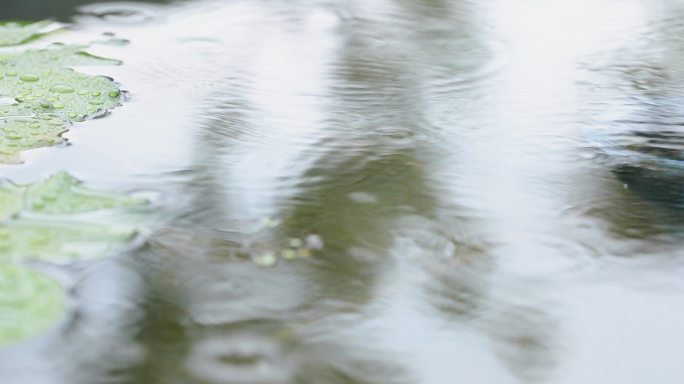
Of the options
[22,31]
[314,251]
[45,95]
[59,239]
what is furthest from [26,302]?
[22,31]

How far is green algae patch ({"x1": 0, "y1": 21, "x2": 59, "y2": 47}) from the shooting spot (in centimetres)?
232

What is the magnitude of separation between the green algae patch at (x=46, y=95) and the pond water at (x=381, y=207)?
6cm

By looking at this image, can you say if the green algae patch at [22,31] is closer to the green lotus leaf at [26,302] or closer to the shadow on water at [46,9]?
the shadow on water at [46,9]

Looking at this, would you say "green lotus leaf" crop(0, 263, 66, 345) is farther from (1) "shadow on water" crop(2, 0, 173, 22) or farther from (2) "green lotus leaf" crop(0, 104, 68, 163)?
(1) "shadow on water" crop(2, 0, 173, 22)

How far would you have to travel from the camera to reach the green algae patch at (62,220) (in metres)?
1.29

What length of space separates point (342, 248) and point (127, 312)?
1.23 ft

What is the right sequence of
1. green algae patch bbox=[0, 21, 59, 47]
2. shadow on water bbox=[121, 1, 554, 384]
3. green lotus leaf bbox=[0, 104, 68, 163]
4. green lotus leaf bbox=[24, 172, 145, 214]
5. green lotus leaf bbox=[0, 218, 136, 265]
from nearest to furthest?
shadow on water bbox=[121, 1, 554, 384] → green lotus leaf bbox=[0, 218, 136, 265] → green lotus leaf bbox=[24, 172, 145, 214] → green lotus leaf bbox=[0, 104, 68, 163] → green algae patch bbox=[0, 21, 59, 47]

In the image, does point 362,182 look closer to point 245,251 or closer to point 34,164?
point 245,251

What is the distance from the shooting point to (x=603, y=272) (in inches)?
50.6

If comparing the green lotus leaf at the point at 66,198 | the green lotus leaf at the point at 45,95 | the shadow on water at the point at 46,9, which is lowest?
the green lotus leaf at the point at 66,198

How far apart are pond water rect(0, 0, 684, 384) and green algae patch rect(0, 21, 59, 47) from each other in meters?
0.07

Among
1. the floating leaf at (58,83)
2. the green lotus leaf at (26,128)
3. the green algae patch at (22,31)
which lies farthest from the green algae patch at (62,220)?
the green algae patch at (22,31)

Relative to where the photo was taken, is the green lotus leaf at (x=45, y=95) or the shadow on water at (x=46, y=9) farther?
the shadow on water at (x=46, y=9)

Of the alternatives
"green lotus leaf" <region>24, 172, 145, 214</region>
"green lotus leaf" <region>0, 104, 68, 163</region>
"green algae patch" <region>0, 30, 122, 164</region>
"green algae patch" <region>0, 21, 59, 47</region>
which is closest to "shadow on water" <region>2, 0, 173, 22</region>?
"green algae patch" <region>0, 21, 59, 47</region>
